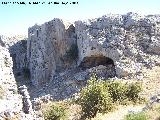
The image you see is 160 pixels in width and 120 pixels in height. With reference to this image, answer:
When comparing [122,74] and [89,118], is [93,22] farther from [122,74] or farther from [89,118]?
[89,118]

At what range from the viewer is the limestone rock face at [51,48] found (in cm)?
5378

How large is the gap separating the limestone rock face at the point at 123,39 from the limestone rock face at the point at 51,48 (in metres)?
5.13

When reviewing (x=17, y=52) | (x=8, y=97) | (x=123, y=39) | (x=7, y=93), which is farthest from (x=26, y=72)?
(x=8, y=97)

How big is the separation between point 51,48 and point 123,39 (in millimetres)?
13444

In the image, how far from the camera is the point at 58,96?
4203 cm

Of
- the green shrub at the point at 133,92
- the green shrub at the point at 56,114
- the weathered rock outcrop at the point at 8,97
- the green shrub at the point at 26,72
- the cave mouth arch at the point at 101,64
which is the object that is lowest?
the green shrub at the point at 26,72

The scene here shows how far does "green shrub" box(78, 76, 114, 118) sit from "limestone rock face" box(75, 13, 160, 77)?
1306 cm

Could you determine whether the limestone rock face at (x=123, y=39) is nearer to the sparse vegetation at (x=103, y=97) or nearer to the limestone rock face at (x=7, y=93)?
the sparse vegetation at (x=103, y=97)

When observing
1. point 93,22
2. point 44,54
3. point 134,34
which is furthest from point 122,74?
point 44,54

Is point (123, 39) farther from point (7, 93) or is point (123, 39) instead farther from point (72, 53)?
point (7, 93)

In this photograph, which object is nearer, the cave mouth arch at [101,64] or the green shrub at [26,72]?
the cave mouth arch at [101,64]

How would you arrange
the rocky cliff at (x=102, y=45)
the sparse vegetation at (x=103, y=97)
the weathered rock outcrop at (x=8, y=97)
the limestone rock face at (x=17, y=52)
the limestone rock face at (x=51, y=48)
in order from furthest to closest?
1. the limestone rock face at (x=17, y=52)
2. the limestone rock face at (x=51, y=48)
3. the rocky cliff at (x=102, y=45)
4. the sparse vegetation at (x=103, y=97)
5. the weathered rock outcrop at (x=8, y=97)

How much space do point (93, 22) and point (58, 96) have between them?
40.6 ft

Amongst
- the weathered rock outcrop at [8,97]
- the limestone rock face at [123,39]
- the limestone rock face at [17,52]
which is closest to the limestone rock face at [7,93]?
the weathered rock outcrop at [8,97]
